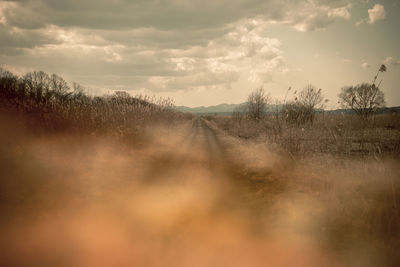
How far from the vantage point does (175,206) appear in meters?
3.75

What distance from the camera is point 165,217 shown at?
337 cm

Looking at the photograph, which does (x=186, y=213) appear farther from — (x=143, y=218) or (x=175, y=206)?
(x=143, y=218)

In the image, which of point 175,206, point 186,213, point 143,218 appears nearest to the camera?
point 143,218

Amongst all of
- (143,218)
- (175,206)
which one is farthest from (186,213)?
(143,218)

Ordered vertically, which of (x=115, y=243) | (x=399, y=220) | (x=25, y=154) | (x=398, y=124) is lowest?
(x=115, y=243)

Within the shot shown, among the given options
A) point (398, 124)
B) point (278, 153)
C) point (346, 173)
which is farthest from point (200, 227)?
point (398, 124)

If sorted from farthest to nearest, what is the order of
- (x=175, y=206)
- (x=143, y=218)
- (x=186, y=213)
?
(x=175, y=206) → (x=186, y=213) → (x=143, y=218)

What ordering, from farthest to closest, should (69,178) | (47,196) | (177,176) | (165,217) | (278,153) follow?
(278,153) < (177,176) < (69,178) < (47,196) < (165,217)

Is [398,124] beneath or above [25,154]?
above

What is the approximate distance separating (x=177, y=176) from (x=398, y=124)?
17.9 meters

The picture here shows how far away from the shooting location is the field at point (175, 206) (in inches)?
101

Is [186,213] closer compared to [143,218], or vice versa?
[143,218]

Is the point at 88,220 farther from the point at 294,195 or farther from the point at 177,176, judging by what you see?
the point at 294,195

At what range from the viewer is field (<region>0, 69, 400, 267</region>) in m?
2.57
